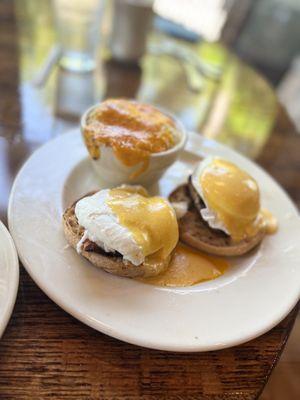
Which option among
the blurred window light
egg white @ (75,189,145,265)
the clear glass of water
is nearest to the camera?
egg white @ (75,189,145,265)

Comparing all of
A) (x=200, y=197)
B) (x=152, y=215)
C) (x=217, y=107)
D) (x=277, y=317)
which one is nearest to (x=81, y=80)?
(x=217, y=107)

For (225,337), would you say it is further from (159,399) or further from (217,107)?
(217,107)

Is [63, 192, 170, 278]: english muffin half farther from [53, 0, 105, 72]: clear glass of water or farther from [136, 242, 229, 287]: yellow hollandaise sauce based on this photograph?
[53, 0, 105, 72]: clear glass of water

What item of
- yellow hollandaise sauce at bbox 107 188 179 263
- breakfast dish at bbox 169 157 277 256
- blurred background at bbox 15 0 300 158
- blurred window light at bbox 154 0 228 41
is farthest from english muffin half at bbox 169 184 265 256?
blurred window light at bbox 154 0 228 41

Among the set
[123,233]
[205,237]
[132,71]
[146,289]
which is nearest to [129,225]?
[123,233]

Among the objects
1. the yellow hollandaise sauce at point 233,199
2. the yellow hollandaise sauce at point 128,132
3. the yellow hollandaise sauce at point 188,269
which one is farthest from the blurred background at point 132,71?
the yellow hollandaise sauce at point 188,269

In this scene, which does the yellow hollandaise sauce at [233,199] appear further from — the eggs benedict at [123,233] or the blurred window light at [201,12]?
the blurred window light at [201,12]
